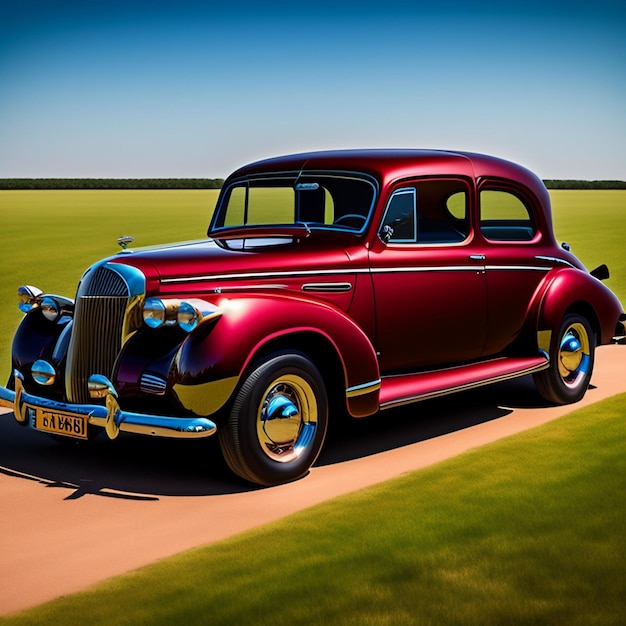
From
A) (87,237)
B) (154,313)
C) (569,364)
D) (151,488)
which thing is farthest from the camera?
(87,237)

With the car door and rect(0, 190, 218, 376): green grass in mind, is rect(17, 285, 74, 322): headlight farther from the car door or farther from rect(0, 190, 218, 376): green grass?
rect(0, 190, 218, 376): green grass

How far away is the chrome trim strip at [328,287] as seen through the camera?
583 centimetres

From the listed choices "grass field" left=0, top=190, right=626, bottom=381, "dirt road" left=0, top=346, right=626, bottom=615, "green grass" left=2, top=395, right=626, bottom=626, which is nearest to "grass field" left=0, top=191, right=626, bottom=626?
"green grass" left=2, top=395, right=626, bottom=626

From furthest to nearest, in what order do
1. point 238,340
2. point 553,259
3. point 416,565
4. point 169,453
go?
point 553,259, point 169,453, point 238,340, point 416,565

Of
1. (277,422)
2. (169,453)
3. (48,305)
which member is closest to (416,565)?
(277,422)

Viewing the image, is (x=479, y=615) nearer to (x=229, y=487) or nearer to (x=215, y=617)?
(x=215, y=617)

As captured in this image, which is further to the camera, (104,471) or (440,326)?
(440,326)

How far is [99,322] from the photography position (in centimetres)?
557

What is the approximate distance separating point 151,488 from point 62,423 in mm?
675

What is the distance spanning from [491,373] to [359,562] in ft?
10.7

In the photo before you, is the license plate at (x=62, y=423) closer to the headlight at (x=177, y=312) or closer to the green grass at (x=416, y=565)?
the headlight at (x=177, y=312)

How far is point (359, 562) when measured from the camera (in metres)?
4.07

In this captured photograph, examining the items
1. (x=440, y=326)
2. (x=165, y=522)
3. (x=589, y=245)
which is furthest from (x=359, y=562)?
(x=589, y=245)

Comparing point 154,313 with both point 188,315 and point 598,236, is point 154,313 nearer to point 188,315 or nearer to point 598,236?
point 188,315
